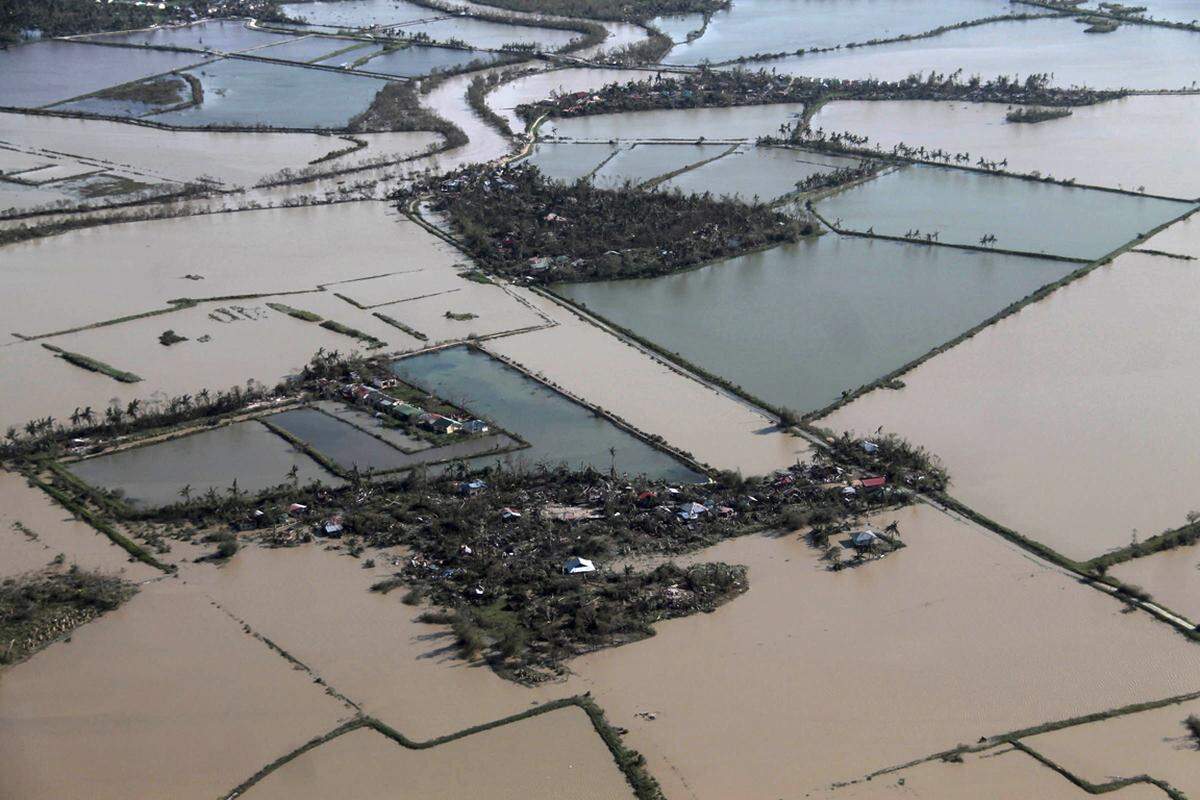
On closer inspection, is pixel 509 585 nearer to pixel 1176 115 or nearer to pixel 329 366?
pixel 329 366

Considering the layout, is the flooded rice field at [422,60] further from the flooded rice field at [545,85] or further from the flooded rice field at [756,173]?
the flooded rice field at [756,173]

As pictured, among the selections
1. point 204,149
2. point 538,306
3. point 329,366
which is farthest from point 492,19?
point 329,366

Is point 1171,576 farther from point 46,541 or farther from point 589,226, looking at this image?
point 589,226

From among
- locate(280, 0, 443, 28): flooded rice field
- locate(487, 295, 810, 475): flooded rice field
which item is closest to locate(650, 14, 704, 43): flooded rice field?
locate(280, 0, 443, 28): flooded rice field

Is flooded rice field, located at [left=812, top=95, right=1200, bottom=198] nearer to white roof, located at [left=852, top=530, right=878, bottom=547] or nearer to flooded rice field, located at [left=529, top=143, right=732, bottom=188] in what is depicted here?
flooded rice field, located at [left=529, top=143, right=732, bottom=188]

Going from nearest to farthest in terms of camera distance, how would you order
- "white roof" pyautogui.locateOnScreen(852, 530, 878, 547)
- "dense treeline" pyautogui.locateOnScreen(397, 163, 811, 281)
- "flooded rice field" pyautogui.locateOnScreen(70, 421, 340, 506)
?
"white roof" pyautogui.locateOnScreen(852, 530, 878, 547) < "flooded rice field" pyautogui.locateOnScreen(70, 421, 340, 506) < "dense treeline" pyautogui.locateOnScreen(397, 163, 811, 281)

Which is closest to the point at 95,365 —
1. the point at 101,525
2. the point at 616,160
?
the point at 101,525
